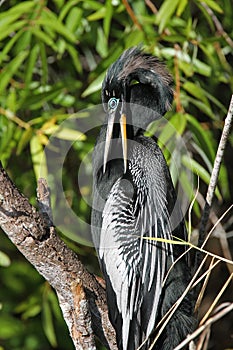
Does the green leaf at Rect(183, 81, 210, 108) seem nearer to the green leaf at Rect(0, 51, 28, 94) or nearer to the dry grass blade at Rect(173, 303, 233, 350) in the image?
the green leaf at Rect(0, 51, 28, 94)

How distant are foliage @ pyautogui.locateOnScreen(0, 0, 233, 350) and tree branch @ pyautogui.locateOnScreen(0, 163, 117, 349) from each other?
0.59 meters

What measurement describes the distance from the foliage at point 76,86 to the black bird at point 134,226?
0.77 ft

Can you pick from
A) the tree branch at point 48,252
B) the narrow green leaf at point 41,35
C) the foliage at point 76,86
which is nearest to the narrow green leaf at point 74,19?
the foliage at point 76,86

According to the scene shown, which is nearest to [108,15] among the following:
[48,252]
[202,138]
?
[202,138]

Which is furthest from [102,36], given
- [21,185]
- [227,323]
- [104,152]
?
[227,323]

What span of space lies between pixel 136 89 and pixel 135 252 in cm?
42

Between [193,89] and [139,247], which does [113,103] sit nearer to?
[139,247]

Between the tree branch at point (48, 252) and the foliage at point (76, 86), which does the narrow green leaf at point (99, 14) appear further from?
the tree branch at point (48, 252)

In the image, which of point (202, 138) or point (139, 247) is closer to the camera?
point (139, 247)

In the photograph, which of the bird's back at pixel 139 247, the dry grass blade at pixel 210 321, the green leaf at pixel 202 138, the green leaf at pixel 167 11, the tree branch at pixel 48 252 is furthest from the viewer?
the green leaf at pixel 202 138

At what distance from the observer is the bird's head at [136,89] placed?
173 cm

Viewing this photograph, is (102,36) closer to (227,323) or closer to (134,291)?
(134,291)

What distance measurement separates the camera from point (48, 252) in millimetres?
1456

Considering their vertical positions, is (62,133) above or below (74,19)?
below
